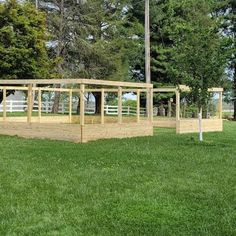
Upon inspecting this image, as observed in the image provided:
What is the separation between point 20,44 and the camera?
26750 millimetres

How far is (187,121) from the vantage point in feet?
78.5

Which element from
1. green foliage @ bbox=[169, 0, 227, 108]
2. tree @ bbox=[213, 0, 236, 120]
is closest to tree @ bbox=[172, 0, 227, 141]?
green foliage @ bbox=[169, 0, 227, 108]

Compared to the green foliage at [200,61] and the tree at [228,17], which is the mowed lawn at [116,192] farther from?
the tree at [228,17]

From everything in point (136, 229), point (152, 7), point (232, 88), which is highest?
point (152, 7)

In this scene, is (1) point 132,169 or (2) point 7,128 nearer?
(1) point 132,169

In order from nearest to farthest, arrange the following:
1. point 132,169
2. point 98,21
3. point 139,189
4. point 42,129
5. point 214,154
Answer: point 139,189 < point 132,169 < point 214,154 < point 42,129 < point 98,21

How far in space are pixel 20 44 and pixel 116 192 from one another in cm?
1970

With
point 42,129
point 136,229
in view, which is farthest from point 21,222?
point 42,129

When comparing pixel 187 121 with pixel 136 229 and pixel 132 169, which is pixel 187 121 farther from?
pixel 136 229

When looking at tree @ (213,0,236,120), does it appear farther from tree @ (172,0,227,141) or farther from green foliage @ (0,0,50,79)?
tree @ (172,0,227,141)

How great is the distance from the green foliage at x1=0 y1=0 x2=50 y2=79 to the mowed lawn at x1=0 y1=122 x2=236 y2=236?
13.1 metres

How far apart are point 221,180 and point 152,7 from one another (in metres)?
33.4

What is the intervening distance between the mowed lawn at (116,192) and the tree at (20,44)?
13136 millimetres

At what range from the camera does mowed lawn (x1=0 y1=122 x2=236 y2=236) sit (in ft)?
20.6
